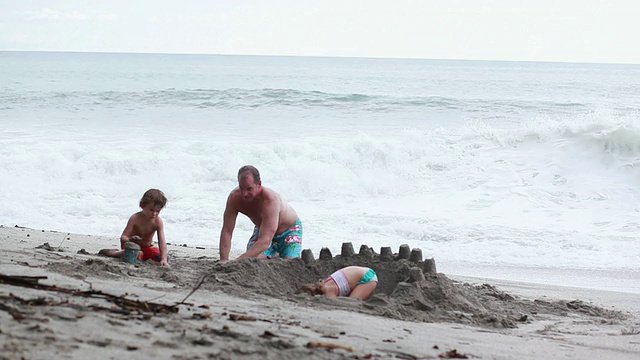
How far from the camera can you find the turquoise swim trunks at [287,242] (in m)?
6.61

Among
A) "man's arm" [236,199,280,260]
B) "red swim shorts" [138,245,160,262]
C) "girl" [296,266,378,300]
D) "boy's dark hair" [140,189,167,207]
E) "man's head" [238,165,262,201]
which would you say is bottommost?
"red swim shorts" [138,245,160,262]

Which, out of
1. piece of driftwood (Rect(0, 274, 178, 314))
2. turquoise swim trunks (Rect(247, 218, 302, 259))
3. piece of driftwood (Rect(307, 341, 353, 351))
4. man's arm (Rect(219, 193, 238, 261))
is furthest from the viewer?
turquoise swim trunks (Rect(247, 218, 302, 259))

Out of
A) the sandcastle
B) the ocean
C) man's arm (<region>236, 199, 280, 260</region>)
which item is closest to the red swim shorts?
man's arm (<region>236, 199, 280, 260</region>)

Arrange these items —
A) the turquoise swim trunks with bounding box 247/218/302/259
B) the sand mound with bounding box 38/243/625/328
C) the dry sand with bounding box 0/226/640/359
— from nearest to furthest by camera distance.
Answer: the dry sand with bounding box 0/226/640/359
the sand mound with bounding box 38/243/625/328
the turquoise swim trunks with bounding box 247/218/302/259

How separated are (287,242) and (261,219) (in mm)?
340

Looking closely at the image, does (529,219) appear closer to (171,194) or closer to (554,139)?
(171,194)

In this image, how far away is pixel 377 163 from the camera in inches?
613

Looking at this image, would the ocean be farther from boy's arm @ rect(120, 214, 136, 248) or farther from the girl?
the girl

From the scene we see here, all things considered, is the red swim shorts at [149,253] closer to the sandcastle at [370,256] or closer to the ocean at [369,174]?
the sandcastle at [370,256]

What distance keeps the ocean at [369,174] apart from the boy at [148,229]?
2.73 meters

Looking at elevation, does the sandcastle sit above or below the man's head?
below

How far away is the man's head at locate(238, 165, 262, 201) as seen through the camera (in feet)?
20.1

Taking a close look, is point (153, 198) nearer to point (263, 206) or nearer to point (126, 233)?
point (126, 233)

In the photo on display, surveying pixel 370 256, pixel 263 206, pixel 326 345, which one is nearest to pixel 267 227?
pixel 263 206
